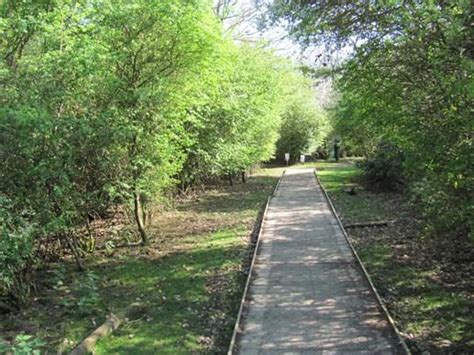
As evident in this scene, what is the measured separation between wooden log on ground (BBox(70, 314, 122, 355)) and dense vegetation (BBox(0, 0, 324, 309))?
1440 mm

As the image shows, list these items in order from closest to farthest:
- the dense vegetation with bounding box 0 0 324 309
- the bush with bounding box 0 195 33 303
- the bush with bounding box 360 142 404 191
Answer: the bush with bounding box 0 195 33 303 < the dense vegetation with bounding box 0 0 324 309 < the bush with bounding box 360 142 404 191

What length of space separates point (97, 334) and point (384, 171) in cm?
1763

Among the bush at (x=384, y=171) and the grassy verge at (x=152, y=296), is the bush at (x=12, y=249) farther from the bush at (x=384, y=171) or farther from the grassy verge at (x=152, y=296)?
the bush at (x=384, y=171)

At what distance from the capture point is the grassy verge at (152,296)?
24.6 feet

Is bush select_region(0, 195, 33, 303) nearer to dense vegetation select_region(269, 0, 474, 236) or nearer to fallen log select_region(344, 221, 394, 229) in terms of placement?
dense vegetation select_region(269, 0, 474, 236)

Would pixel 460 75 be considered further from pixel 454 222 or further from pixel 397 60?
pixel 454 222

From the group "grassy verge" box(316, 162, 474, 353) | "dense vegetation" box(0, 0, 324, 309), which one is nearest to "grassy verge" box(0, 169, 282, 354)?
"dense vegetation" box(0, 0, 324, 309)

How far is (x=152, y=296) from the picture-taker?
945cm

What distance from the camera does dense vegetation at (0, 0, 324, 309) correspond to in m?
8.33

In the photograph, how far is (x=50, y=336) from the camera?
25.1 ft

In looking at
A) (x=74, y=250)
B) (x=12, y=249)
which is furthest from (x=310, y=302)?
(x=74, y=250)

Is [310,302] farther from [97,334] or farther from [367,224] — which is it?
[367,224]

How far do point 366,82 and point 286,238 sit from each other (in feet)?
16.1

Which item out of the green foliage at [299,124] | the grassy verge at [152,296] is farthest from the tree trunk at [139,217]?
the green foliage at [299,124]
